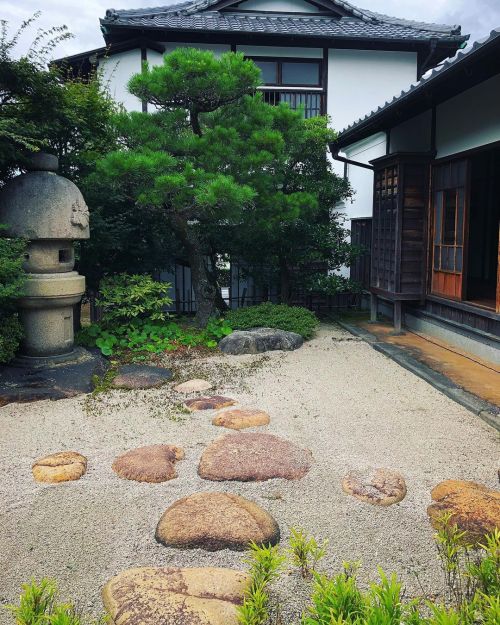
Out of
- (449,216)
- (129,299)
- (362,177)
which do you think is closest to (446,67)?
(449,216)

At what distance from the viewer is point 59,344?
7.06 m

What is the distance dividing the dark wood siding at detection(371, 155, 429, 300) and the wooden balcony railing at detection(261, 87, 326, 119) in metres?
5.09

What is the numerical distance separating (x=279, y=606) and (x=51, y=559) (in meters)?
1.32

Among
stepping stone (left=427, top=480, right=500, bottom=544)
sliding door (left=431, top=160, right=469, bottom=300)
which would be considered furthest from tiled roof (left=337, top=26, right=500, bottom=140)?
stepping stone (left=427, top=480, right=500, bottom=544)

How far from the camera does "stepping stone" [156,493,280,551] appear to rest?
10.7ft

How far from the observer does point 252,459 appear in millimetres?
4398

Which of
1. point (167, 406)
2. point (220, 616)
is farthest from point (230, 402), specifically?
point (220, 616)

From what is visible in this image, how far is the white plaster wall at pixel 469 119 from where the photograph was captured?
713 cm

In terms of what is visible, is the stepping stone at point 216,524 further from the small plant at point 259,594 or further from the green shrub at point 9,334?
the green shrub at point 9,334

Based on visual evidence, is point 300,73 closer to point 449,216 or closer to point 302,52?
point 302,52

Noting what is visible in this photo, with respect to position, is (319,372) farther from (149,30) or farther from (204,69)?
(149,30)

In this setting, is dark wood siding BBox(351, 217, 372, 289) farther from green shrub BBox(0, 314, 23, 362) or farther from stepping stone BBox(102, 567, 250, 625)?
stepping stone BBox(102, 567, 250, 625)

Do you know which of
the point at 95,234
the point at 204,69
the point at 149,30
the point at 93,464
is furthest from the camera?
the point at 149,30

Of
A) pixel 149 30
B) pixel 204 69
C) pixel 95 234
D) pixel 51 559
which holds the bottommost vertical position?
pixel 51 559
